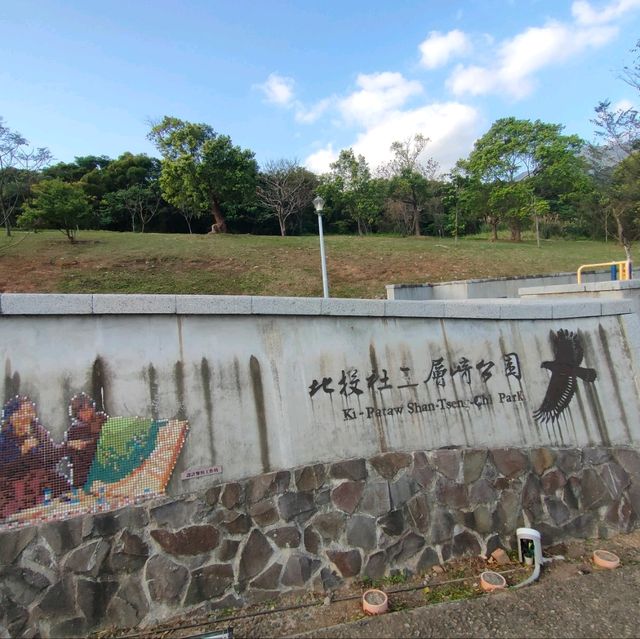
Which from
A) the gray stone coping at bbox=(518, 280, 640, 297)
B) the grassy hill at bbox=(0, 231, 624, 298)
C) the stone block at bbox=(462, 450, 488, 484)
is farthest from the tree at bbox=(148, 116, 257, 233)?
the stone block at bbox=(462, 450, 488, 484)

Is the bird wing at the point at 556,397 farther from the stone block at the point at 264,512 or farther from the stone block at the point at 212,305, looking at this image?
the stone block at the point at 212,305

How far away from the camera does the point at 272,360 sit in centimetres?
406

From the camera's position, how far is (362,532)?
13.2 feet

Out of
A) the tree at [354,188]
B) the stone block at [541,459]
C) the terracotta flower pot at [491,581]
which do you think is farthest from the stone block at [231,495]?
the tree at [354,188]

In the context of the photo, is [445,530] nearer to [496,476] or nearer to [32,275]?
[496,476]

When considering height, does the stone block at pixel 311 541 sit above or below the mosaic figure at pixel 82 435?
below

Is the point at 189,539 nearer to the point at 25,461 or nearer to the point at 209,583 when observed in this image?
the point at 209,583

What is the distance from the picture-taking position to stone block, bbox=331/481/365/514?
401 centimetres

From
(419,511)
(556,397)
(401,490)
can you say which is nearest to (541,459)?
(556,397)

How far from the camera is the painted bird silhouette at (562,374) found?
4.90m

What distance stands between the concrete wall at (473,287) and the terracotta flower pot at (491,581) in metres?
9.38

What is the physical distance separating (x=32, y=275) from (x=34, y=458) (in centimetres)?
1523

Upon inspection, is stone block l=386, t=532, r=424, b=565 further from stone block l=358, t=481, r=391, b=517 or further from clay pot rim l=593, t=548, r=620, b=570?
clay pot rim l=593, t=548, r=620, b=570

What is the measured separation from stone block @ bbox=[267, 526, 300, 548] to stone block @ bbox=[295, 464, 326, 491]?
379 mm
